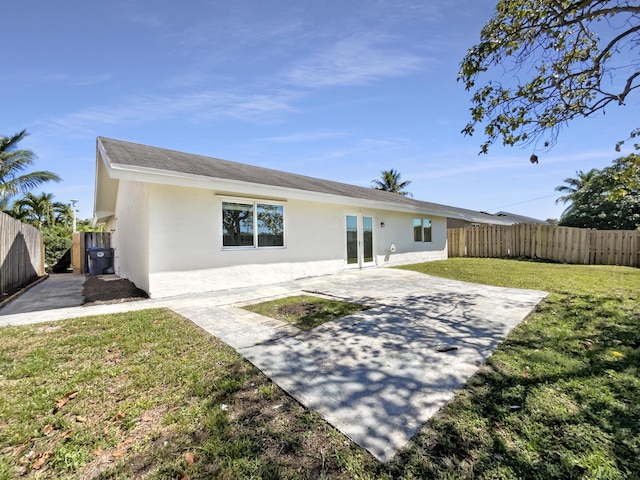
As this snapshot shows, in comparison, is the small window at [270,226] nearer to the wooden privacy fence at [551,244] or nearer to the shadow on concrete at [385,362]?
the shadow on concrete at [385,362]

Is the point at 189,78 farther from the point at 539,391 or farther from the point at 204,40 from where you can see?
the point at 539,391

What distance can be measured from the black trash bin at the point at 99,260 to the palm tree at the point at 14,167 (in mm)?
9401

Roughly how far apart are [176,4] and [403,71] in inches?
255

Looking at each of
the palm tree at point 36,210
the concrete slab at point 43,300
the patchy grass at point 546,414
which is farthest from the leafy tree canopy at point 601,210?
the palm tree at point 36,210

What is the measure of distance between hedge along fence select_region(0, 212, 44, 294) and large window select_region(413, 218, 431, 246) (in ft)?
50.1

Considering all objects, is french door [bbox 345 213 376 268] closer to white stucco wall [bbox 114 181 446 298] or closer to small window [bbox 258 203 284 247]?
white stucco wall [bbox 114 181 446 298]

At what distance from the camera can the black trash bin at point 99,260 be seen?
43.7 feet

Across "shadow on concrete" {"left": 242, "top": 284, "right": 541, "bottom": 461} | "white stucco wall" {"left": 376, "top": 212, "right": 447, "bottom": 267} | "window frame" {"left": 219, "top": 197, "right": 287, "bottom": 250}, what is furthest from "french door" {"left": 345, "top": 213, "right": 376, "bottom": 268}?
"shadow on concrete" {"left": 242, "top": 284, "right": 541, "bottom": 461}

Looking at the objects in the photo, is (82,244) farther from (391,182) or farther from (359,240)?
(391,182)

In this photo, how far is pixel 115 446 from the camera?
2.09m

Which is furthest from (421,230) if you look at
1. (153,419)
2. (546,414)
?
(153,419)

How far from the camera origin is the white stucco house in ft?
23.0

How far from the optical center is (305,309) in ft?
18.8

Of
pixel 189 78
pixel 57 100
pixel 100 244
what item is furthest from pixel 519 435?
pixel 100 244
